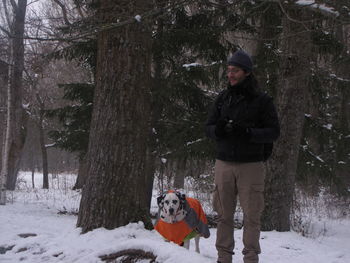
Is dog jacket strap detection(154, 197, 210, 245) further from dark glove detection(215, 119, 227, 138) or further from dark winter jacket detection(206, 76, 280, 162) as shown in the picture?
dark glove detection(215, 119, 227, 138)

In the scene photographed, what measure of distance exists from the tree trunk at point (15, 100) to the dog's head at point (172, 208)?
7590 mm

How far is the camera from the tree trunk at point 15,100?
39.9ft

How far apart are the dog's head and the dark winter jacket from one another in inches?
65.1

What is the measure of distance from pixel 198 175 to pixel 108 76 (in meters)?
9.73

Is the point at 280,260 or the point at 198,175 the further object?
the point at 198,175

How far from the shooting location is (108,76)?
5480mm

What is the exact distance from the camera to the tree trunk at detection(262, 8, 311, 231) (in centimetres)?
782

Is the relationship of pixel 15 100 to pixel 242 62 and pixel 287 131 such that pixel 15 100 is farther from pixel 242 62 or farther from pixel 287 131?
pixel 242 62

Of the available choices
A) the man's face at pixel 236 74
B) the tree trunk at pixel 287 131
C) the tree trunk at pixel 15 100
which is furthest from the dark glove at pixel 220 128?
the tree trunk at pixel 15 100

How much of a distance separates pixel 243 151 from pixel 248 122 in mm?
299

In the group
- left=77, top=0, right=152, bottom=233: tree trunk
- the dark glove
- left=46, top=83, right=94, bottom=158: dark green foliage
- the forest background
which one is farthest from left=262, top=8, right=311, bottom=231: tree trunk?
left=46, top=83, right=94, bottom=158: dark green foliage

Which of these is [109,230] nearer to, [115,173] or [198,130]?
[115,173]

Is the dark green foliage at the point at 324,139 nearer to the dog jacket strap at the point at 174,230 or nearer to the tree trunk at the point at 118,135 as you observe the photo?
the dog jacket strap at the point at 174,230

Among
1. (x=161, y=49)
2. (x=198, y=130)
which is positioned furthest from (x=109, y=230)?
(x=161, y=49)
